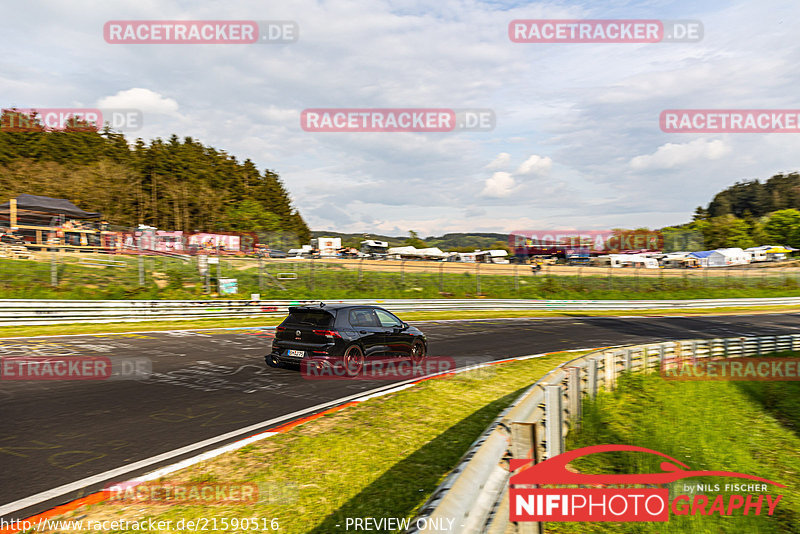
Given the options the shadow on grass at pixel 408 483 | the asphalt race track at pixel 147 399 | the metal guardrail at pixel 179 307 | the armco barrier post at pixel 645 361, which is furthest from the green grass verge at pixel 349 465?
the metal guardrail at pixel 179 307

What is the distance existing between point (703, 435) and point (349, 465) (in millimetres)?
6887

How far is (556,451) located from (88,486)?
14.4 feet

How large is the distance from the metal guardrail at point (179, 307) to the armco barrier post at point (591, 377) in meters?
15.5

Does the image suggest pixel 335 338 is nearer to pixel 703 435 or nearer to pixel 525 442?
pixel 525 442

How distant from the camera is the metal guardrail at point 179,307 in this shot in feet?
59.1

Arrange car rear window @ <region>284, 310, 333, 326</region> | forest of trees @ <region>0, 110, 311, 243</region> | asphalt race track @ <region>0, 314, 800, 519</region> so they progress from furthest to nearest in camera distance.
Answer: forest of trees @ <region>0, 110, 311, 243</region> → car rear window @ <region>284, 310, 333, 326</region> → asphalt race track @ <region>0, 314, 800, 519</region>

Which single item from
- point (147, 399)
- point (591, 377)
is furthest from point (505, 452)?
point (147, 399)

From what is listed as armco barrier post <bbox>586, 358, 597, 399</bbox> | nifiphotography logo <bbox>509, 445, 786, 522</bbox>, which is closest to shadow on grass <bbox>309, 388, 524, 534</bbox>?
nifiphotography logo <bbox>509, 445, 786, 522</bbox>

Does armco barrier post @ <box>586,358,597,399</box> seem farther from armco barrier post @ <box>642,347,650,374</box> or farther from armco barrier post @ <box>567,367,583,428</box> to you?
armco barrier post @ <box>642,347,650,374</box>

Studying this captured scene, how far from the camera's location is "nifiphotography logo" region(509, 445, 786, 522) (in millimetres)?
3170

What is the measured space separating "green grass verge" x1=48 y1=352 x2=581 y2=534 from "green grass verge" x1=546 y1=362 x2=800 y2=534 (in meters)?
1.41

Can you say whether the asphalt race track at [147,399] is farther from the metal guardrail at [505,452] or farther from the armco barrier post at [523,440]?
the armco barrier post at [523,440]

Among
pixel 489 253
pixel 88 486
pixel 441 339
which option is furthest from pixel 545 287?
pixel 489 253

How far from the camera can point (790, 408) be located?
37.3 feet
